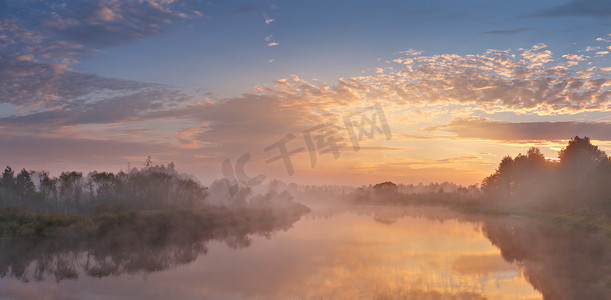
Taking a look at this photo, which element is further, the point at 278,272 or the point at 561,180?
the point at 561,180

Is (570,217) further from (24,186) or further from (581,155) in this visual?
(24,186)

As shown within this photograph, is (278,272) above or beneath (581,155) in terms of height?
beneath

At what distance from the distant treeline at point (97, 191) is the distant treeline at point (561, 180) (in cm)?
6300

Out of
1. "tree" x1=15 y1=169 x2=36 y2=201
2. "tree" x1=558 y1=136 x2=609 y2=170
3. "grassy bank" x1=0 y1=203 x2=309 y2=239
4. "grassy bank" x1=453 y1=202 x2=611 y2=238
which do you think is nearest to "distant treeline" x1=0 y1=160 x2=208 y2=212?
"tree" x1=15 y1=169 x2=36 y2=201

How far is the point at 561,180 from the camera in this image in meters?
62.1

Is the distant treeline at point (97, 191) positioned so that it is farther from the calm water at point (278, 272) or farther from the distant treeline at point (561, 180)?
the distant treeline at point (561, 180)

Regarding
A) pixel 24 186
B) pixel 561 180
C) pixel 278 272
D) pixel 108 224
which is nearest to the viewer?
pixel 278 272

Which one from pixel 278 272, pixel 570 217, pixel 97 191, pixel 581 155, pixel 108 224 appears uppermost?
pixel 581 155

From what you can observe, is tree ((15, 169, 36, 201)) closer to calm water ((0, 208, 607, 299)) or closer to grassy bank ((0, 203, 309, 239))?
grassy bank ((0, 203, 309, 239))

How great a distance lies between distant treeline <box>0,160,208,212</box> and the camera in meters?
52.9

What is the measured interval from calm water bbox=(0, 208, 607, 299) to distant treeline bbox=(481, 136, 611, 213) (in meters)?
29.6

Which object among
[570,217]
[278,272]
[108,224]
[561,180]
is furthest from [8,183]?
[561,180]

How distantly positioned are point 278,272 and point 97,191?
167 ft

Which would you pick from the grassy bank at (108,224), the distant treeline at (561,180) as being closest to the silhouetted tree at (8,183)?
the grassy bank at (108,224)
